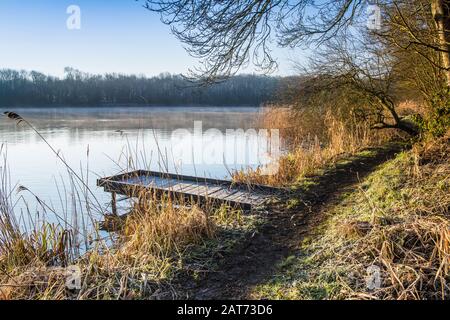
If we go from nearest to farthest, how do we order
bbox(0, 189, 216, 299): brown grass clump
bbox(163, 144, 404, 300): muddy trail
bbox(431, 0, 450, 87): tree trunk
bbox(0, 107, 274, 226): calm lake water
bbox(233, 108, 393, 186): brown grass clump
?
1. bbox(0, 189, 216, 299): brown grass clump
2. bbox(163, 144, 404, 300): muddy trail
3. bbox(431, 0, 450, 87): tree trunk
4. bbox(233, 108, 393, 186): brown grass clump
5. bbox(0, 107, 274, 226): calm lake water

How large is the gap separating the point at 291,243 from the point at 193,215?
3.38ft

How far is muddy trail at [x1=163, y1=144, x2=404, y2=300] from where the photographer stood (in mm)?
2877

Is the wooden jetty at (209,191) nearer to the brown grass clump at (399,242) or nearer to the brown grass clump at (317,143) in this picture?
the brown grass clump at (317,143)

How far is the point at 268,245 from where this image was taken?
366 centimetres

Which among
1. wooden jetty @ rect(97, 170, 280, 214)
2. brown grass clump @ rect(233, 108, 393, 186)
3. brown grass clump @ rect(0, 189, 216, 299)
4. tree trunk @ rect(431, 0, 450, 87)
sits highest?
tree trunk @ rect(431, 0, 450, 87)

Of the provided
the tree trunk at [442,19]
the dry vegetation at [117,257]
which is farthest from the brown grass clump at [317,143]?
the tree trunk at [442,19]

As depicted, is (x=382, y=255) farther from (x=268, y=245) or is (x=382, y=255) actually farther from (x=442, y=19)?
(x=442, y=19)

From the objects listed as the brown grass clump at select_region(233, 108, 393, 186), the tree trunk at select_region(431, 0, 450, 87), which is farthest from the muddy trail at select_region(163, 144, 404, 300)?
the tree trunk at select_region(431, 0, 450, 87)

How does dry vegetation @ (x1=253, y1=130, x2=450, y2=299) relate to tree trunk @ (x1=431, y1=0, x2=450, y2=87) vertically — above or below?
below

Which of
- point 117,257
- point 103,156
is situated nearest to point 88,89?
point 103,156

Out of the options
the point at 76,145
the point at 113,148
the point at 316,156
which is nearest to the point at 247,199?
the point at 316,156

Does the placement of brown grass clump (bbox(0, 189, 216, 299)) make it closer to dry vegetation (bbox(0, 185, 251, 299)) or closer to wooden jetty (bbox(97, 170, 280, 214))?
dry vegetation (bbox(0, 185, 251, 299))

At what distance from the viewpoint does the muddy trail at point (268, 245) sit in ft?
9.44
